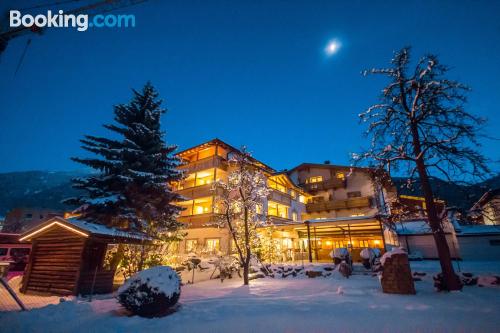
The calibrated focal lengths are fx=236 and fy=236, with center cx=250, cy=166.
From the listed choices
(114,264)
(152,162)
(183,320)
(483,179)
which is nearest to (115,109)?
(152,162)

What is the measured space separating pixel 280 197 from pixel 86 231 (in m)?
24.2

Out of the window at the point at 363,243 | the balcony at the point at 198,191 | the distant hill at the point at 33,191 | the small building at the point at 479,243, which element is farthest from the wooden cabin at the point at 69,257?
the distant hill at the point at 33,191

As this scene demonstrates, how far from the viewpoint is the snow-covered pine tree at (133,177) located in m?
15.7

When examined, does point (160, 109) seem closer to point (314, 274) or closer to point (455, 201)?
point (314, 274)

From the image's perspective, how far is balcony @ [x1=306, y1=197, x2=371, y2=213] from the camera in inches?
1339

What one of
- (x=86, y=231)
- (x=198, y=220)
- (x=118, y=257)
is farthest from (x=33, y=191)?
(x=86, y=231)

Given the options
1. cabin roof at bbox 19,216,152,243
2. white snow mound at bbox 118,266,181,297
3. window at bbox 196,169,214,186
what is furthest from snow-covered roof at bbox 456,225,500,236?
cabin roof at bbox 19,216,152,243

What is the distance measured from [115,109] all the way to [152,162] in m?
5.16

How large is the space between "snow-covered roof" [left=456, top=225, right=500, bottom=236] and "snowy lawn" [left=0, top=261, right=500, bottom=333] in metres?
19.0

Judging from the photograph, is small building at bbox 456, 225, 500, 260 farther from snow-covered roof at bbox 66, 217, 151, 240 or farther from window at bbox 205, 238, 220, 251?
snow-covered roof at bbox 66, 217, 151, 240

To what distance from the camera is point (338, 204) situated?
3538cm

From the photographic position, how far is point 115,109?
Answer: 1789cm

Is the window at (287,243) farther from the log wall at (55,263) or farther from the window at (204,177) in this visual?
the log wall at (55,263)

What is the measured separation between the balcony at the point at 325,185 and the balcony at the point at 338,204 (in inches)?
111
